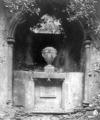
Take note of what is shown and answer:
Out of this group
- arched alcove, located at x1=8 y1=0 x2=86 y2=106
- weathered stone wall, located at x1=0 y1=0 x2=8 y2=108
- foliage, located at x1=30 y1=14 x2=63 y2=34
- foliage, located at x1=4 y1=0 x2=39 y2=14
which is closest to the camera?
foliage, located at x1=4 y1=0 x2=39 y2=14

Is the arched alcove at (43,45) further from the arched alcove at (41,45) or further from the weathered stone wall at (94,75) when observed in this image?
the weathered stone wall at (94,75)

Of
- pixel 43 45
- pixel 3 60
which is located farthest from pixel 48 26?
pixel 3 60

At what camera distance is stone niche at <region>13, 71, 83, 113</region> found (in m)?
6.59

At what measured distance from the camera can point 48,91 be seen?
22.3 feet

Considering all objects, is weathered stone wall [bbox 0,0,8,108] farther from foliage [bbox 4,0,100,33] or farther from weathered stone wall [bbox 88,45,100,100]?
weathered stone wall [bbox 88,45,100,100]

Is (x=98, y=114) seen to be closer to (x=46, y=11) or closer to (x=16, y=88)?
(x=16, y=88)

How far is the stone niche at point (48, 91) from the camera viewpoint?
6.59 metres

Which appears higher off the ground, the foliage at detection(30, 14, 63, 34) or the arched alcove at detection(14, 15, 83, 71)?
the foliage at detection(30, 14, 63, 34)

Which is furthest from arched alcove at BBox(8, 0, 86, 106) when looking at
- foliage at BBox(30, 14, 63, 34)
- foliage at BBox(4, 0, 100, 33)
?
foliage at BBox(4, 0, 100, 33)

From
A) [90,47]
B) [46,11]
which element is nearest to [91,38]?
[90,47]

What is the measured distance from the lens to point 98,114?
5.36 metres

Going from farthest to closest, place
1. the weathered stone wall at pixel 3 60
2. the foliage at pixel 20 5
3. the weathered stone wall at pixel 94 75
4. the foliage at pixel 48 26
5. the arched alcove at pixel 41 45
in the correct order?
the foliage at pixel 48 26, the arched alcove at pixel 41 45, the weathered stone wall at pixel 94 75, the weathered stone wall at pixel 3 60, the foliage at pixel 20 5

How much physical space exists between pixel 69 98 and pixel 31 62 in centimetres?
166


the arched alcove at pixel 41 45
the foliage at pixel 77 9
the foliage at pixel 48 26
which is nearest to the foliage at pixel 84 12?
the foliage at pixel 77 9
